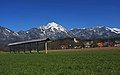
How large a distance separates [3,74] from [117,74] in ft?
24.5

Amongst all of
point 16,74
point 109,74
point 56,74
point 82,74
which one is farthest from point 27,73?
point 109,74

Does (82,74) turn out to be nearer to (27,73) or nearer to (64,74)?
(64,74)

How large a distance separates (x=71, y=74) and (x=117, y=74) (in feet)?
9.62

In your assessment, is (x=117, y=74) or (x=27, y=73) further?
(x=27, y=73)

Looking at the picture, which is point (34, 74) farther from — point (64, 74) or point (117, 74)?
point (117, 74)

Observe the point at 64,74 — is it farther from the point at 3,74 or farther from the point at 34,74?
the point at 3,74

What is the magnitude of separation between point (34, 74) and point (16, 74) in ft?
4.25

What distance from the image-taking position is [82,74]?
20.5 m

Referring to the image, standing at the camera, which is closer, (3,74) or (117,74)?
(117,74)

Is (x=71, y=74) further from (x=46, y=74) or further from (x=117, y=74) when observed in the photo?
(x=117, y=74)

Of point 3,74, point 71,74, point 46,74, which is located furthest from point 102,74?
point 3,74

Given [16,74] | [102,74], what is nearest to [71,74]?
[102,74]

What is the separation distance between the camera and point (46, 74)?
20.9 metres

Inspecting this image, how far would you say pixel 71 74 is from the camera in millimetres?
20609
